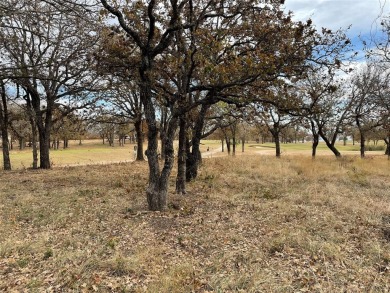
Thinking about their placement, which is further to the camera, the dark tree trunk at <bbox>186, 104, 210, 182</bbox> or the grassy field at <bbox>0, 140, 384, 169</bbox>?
the grassy field at <bbox>0, 140, 384, 169</bbox>

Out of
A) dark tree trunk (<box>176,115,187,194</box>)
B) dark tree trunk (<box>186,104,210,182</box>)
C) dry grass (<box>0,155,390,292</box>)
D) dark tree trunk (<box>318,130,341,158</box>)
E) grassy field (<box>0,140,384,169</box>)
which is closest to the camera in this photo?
dry grass (<box>0,155,390,292</box>)

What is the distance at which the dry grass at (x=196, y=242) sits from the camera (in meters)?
4.21

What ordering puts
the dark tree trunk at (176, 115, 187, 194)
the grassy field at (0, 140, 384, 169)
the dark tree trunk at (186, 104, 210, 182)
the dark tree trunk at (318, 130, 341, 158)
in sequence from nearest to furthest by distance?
the dark tree trunk at (176, 115, 187, 194) → the dark tree trunk at (186, 104, 210, 182) → the dark tree trunk at (318, 130, 341, 158) → the grassy field at (0, 140, 384, 169)

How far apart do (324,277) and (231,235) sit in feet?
6.69

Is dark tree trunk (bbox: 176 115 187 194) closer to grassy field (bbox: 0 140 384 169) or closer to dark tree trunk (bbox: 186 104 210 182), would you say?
dark tree trunk (bbox: 186 104 210 182)

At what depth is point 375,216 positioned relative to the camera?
7.17m

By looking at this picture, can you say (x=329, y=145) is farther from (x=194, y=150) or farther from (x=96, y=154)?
(x=96, y=154)

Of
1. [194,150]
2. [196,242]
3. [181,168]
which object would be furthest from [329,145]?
[196,242]

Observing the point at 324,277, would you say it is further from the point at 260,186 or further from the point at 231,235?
the point at 260,186

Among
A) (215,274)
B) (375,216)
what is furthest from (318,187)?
(215,274)

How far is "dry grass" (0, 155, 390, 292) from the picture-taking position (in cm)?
421

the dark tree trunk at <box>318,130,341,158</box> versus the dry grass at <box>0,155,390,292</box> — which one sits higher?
the dark tree trunk at <box>318,130,341,158</box>

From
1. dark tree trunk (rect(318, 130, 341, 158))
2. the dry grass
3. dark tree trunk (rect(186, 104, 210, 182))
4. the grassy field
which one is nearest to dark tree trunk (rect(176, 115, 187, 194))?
the dry grass

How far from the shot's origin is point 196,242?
18.6 feet
